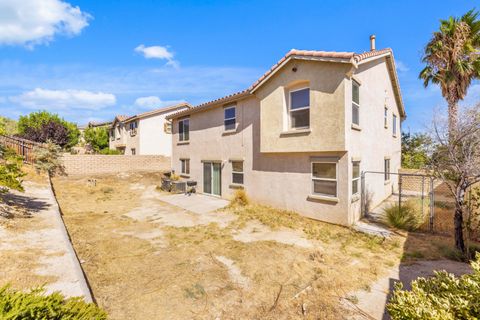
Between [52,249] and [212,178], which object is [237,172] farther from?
[52,249]

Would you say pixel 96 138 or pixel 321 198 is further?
pixel 96 138

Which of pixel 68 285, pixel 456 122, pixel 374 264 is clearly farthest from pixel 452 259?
pixel 68 285

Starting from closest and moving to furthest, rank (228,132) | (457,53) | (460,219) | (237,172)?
1. (460,219)
2. (457,53)
3. (237,172)
4. (228,132)

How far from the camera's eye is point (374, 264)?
6.85 metres

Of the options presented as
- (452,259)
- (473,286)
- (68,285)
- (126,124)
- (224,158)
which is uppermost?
(126,124)

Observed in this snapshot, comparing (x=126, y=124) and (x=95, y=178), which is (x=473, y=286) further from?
(x=126, y=124)

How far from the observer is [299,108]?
11.2 metres

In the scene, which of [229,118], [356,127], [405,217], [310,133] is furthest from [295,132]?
[405,217]

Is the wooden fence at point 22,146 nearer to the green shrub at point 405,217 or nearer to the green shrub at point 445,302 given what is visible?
the green shrub at point 445,302

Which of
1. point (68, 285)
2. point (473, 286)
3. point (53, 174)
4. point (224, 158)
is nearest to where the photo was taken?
point (473, 286)

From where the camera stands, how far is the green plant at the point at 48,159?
63.5ft

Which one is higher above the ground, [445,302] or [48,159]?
[48,159]

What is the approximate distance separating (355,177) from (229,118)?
835 cm

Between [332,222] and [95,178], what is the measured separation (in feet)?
66.7
